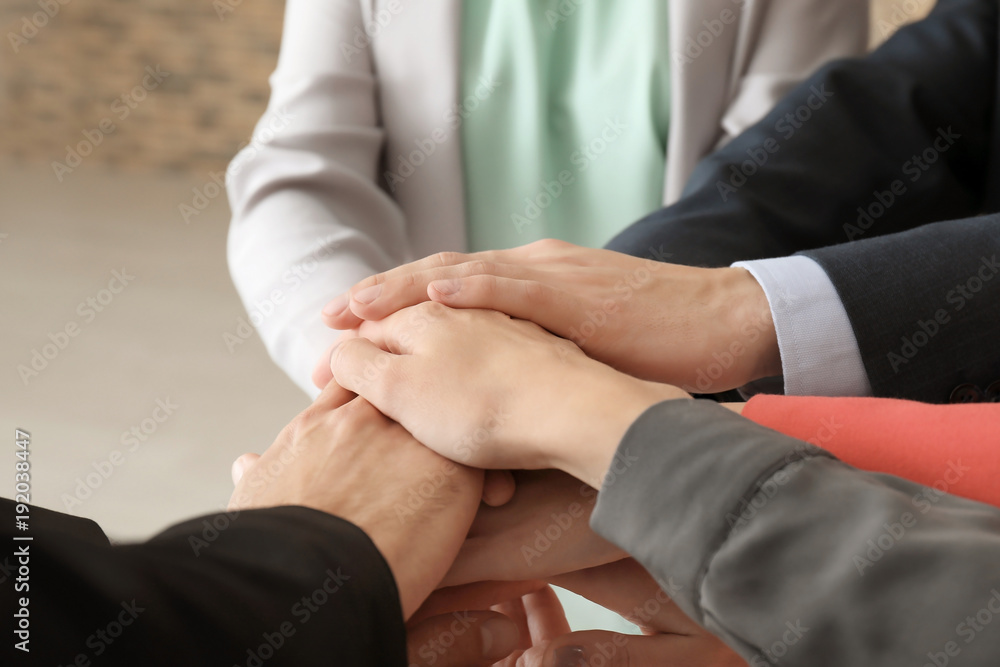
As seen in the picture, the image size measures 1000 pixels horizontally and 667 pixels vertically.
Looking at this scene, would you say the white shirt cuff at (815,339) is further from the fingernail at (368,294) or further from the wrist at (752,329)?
the fingernail at (368,294)

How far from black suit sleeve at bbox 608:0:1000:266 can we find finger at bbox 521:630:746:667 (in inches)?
18.8

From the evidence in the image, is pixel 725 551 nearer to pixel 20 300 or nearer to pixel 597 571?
pixel 597 571

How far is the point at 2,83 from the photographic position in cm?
383

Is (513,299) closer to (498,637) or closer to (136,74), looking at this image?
(498,637)

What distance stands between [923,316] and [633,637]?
1.29 feet

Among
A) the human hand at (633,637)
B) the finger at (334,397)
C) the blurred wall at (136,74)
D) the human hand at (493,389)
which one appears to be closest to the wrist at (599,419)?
the human hand at (493,389)

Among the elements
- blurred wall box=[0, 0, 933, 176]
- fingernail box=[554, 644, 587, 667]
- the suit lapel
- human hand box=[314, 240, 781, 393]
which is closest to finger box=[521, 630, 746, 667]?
fingernail box=[554, 644, 587, 667]

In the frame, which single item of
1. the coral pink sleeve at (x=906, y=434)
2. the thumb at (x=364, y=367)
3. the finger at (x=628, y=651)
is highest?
the coral pink sleeve at (x=906, y=434)

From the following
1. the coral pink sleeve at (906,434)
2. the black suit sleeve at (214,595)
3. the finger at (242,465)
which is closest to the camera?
the black suit sleeve at (214,595)

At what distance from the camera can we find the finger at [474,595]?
636 millimetres

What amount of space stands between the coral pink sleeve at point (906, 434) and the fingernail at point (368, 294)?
353 millimetres

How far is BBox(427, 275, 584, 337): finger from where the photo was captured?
2.44ft

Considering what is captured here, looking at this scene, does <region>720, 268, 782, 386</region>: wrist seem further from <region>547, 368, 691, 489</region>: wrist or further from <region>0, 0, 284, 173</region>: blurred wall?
<region>0, 0, 284, 173</region>: blurred wall

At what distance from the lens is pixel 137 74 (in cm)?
389
